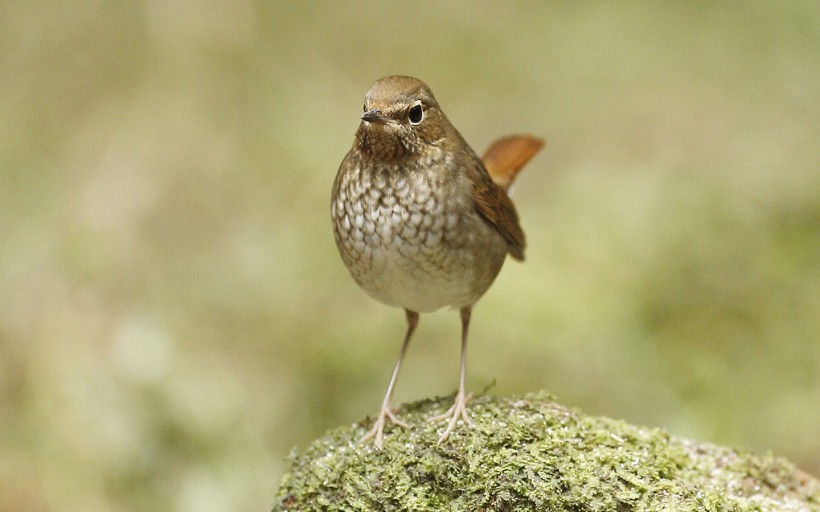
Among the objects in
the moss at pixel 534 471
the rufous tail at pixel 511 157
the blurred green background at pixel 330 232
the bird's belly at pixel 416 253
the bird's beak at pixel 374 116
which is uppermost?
the blurred green background at pixel 330 232

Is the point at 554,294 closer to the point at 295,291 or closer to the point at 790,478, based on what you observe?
the point at 295,291

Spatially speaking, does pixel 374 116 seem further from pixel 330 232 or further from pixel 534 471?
pixel 330 232

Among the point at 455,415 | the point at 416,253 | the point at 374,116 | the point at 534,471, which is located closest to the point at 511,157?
the point at 416,253

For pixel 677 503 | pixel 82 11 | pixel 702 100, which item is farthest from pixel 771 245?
pixel 82 11

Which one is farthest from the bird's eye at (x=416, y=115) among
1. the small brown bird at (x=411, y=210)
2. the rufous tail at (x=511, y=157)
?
the rufous tail at (x=511, y=157)

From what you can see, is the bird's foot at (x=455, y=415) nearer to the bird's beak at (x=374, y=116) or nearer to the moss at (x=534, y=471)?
the moss at (x=534, y=471)

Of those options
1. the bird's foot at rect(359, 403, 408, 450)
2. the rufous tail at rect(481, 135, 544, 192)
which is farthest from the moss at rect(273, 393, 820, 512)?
the rufous tail at rect(481, 135, 544, 192)

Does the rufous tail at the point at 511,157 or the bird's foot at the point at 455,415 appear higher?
the rufous tail at the point at 511,157
